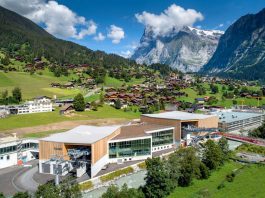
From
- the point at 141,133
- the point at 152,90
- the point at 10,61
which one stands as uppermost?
the point at 10,61

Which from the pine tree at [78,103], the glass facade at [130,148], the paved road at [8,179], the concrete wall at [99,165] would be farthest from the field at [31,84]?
the concrete wall at [99,165]

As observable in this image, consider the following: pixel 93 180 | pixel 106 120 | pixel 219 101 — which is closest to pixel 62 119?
pixel 106 120

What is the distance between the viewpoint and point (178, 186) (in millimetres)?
52281

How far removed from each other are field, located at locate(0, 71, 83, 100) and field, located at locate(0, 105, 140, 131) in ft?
86.4

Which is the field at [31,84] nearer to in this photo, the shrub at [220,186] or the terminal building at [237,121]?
the terminal building at [237,121]

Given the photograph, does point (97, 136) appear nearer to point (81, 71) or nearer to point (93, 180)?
point (93, 180)

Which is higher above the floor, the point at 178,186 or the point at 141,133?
the point at 141,133

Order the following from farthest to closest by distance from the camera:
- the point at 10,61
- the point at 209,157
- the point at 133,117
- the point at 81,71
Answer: the point at 81,71 < the point at 10,61 < the point at 133,117 < the point at 209,157

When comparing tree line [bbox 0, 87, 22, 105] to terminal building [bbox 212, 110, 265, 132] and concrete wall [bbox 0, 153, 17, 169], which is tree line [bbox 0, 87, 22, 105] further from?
terminal building [bbox 212, 110, 265, 132]

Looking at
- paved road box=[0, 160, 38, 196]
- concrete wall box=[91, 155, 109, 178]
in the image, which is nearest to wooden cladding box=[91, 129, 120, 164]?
concrete wall box=[91, 155, 109, 178]

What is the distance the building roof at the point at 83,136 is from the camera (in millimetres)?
59537

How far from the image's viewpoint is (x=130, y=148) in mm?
67188

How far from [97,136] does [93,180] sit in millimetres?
11691

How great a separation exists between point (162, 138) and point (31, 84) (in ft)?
316
